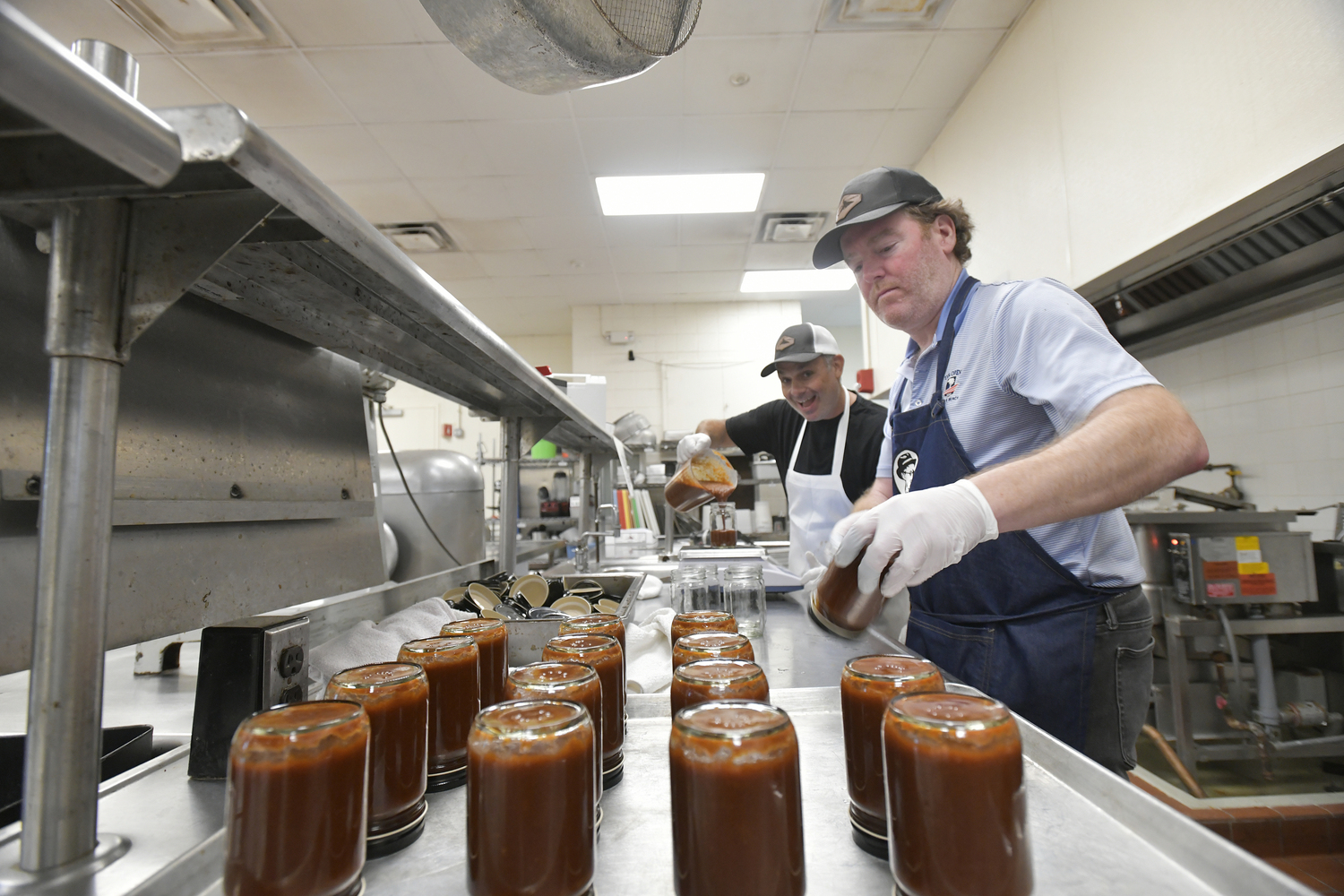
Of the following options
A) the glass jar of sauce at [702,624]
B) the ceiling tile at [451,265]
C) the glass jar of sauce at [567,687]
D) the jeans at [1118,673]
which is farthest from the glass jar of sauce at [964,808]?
the ceiling tile at [451,265]

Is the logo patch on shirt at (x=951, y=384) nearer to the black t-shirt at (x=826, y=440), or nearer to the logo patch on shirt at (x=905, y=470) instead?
the logo patch on shirt at (x=905, y=470)

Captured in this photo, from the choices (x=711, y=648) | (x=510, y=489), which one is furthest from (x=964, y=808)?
(x=510, y=489)

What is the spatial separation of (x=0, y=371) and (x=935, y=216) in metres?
1.85

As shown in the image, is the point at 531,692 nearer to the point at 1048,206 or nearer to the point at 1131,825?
the point at 1131,825

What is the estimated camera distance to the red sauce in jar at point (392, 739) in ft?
2.28

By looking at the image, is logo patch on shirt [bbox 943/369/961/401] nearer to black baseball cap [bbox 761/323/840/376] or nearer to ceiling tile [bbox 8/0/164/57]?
black baseball cap [bbox 761/323/840/376]

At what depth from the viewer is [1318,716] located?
7.84 ft

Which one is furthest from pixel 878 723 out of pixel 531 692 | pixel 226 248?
pixel 226 248

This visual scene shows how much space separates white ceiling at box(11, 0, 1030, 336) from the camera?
2857mm

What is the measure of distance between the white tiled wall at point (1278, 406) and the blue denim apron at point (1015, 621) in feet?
7.36

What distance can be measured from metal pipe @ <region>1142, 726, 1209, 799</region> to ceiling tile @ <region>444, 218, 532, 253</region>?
4959mm

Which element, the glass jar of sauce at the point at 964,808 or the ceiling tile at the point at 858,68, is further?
the ceiling tile at the point at 858,68

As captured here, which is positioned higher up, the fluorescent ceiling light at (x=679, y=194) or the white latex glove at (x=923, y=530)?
the fluorescent ceiling light at (x=679, y=194)

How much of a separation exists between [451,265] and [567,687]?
17.9ft
